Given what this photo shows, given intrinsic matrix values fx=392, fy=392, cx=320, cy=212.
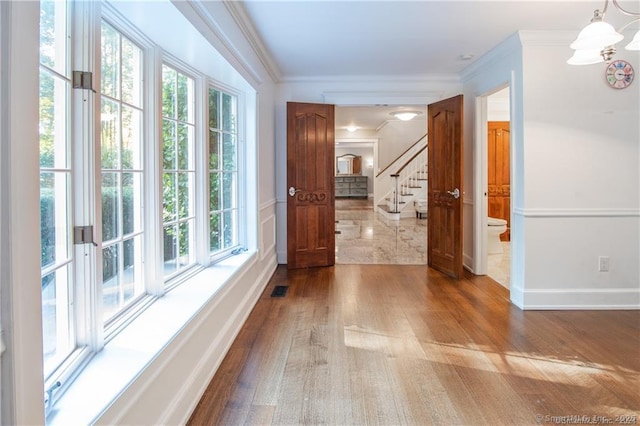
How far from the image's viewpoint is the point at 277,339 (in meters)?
2.74

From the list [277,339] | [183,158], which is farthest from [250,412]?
[183,158]

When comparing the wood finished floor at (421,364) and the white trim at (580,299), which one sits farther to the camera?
the white trim at (580,299)

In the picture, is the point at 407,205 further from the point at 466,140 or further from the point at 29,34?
the point at 29,34

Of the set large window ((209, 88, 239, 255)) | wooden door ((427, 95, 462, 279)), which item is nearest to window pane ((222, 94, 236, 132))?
large window ((209, 88, 239, 255))

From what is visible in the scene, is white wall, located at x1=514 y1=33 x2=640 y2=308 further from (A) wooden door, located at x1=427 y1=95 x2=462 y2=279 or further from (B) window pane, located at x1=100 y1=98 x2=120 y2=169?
(B) window pane, located at x1=100 y1=98 x2=120 y2=169

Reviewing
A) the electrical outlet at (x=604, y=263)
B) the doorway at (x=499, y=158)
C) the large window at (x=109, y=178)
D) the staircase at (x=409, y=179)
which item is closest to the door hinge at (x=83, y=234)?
the large window at (x=109, y=178)

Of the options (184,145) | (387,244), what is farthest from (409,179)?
(184,145)

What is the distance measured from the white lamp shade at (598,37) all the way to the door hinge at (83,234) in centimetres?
242

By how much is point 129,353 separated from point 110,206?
2.16 feet

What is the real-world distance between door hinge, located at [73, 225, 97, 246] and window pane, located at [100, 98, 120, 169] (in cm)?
34

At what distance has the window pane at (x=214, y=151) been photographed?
305 centimetres

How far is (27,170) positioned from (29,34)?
311 mm

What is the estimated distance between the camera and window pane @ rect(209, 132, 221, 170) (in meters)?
3.05

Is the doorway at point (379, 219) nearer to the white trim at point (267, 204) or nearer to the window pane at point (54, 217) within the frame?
the white trim at point (267, 204)
